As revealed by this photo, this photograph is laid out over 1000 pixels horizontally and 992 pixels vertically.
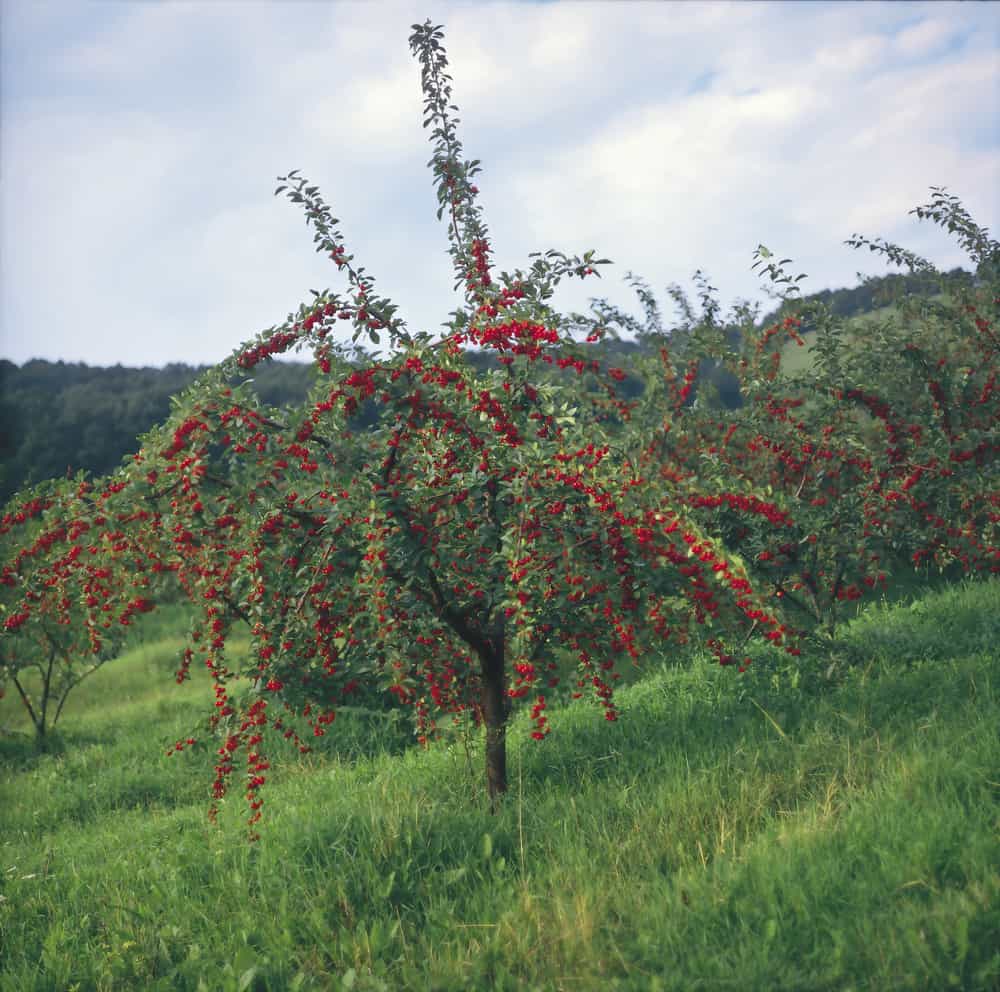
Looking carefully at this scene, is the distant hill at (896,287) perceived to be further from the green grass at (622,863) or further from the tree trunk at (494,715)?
the tree trunk at (494,715)

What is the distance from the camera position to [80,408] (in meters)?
24.9

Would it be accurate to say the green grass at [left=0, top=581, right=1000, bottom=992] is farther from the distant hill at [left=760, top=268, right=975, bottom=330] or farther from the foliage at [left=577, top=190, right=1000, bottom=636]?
the distant hill at [left=760, top=268, right=975, bottom=330]

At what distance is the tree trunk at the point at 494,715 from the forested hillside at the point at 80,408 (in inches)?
512

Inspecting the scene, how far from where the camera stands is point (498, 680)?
16.4ft

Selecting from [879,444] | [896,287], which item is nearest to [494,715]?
[879,444]

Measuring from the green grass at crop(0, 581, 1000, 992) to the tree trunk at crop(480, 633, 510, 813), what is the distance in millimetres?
154

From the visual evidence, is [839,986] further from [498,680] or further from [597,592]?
[498,680]

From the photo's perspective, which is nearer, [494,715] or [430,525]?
[430,525]

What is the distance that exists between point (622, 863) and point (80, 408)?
2503 cm

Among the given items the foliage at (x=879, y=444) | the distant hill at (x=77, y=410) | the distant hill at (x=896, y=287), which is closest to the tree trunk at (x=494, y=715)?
the foliage at (x=879, y=444)

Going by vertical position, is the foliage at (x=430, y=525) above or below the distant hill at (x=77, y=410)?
below

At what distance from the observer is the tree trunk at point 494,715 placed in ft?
16.1

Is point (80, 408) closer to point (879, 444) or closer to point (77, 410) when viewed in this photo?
point (77, 410)

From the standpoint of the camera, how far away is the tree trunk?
16.1 ft
